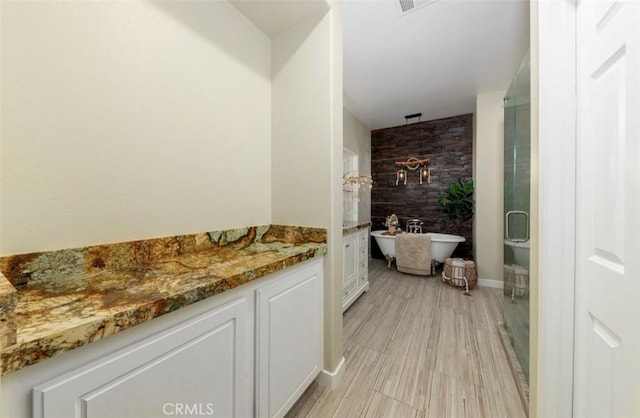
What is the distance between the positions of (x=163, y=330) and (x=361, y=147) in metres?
4.11

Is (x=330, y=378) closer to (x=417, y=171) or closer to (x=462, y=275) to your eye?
(x=462, y=275)

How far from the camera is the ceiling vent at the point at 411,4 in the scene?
1701 mm

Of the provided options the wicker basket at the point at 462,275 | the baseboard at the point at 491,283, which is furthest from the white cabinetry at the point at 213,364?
the baseboard at the point at 491,283

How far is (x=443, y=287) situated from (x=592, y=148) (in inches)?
104

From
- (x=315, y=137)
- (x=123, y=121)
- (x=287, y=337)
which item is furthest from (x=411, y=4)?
(x=287, y=337)

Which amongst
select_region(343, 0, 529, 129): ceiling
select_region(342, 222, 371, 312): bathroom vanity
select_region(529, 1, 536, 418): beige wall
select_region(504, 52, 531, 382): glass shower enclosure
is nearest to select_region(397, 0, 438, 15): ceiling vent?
select_region(343, 0, 529, 129): ceiling

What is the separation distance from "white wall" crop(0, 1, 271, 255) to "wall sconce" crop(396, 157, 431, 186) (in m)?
3.50

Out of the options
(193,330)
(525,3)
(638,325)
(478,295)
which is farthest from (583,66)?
(478,295)

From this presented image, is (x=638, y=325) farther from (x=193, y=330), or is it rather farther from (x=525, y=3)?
(x=525, y=3)

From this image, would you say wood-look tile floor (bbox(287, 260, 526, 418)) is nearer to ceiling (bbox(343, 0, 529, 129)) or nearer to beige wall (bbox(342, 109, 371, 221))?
beige wall (bbox(342, 109, 371, 221))

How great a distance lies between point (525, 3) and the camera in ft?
5.52

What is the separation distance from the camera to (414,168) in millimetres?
4348

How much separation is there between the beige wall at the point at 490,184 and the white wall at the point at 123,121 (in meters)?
3.09

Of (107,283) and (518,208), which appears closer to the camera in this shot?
(107,283)
